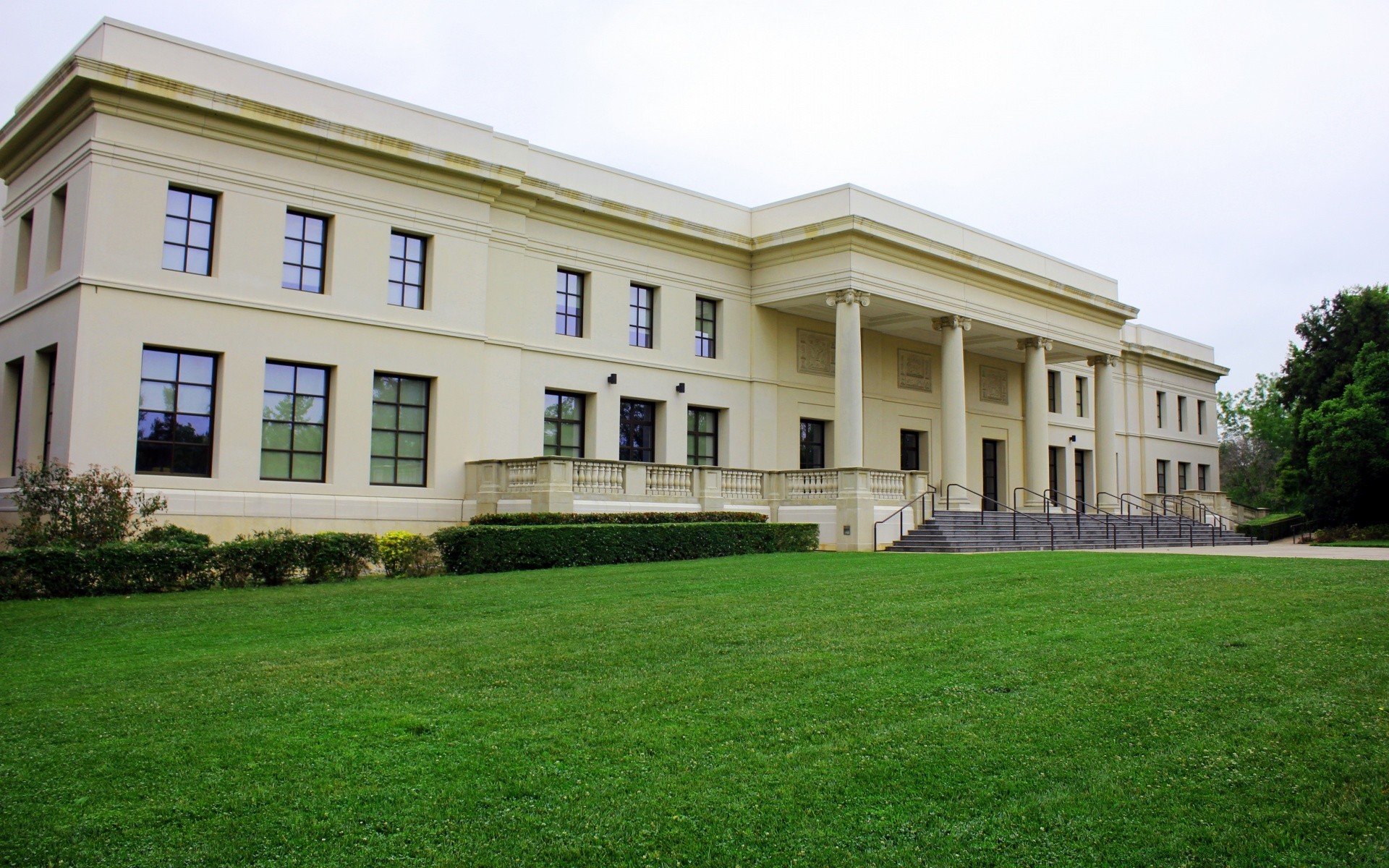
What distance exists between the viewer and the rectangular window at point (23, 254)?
21812 mm

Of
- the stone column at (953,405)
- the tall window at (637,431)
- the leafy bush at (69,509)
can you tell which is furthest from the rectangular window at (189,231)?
the stone column at (953,405)

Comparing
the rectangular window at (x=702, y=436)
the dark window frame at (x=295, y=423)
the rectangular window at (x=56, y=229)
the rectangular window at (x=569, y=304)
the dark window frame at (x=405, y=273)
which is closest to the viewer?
the rectangular window at (x=56, y=229)

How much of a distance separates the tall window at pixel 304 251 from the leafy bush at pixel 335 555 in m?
7.03

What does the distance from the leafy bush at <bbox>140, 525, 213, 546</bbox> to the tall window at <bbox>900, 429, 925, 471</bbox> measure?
74.9ft

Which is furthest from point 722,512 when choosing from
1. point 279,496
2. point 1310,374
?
point 1310,374

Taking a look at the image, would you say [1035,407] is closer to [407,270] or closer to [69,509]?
[407,270]

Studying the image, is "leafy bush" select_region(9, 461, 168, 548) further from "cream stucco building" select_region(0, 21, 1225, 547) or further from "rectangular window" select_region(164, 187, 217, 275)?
"rectangular window" select_region(164, 187, 217, 275)

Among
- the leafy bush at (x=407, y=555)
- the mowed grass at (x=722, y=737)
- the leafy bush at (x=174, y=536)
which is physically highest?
the leafy bush at (x=174, y=536)

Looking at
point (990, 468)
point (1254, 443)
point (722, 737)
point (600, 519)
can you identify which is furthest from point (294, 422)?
point (1254, 443)

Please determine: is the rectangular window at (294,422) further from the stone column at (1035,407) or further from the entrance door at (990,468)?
the entrance door at (990,468)

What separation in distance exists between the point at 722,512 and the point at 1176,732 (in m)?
17.1

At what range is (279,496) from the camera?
20453mm

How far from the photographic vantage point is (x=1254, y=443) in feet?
281

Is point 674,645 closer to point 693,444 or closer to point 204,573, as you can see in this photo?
point 204,573
